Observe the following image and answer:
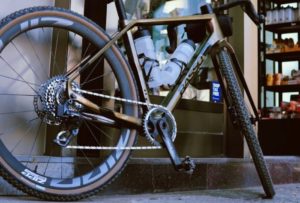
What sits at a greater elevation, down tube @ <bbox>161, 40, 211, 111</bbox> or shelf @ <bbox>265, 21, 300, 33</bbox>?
shelf @ <bbox>265, 21, 300, 33</bbox>

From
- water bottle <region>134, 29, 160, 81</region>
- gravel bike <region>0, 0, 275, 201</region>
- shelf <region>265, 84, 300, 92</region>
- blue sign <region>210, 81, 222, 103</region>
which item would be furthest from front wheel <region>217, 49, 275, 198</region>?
shelf <region>265, 84, 300, 92</region>

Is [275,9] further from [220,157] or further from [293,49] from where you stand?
[220,157]

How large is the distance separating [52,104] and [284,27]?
504cm

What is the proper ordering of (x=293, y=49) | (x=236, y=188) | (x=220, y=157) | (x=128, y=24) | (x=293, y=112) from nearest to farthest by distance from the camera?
(x=128, y=24)
(x=236, y=188)
(x=220, y=157)
(x=293, y=112)
(x=293, y=49)

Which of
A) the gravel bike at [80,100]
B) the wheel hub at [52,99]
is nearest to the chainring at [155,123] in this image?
the gravel bike at [80,100]

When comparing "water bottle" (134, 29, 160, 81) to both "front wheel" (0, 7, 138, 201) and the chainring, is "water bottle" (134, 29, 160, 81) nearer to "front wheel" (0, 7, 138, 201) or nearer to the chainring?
"front wheel" (0, 7, 138, 201)

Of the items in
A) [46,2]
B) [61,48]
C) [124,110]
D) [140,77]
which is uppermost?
[46,2]

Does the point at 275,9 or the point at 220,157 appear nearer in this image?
the point at 220,157

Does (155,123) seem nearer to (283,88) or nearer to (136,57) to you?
(136,57)

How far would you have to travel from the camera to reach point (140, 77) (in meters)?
2.33

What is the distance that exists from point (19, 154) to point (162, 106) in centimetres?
81

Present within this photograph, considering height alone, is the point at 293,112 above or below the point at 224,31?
below

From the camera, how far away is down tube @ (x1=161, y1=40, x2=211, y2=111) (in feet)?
7.75

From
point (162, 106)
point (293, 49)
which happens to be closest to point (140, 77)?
point (162, 106)
